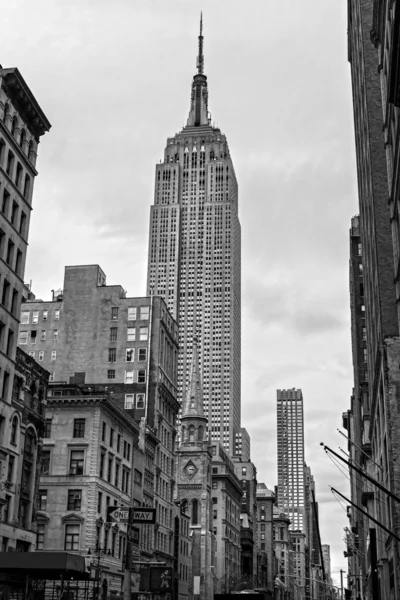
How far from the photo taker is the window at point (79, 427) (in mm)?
69938

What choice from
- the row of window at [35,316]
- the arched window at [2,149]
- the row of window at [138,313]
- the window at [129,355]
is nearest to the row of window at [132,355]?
the window at [129,355]

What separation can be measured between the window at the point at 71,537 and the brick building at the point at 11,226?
10.8m

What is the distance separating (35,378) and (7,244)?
36.9 ft

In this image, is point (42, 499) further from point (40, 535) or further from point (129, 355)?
point (129, 355)

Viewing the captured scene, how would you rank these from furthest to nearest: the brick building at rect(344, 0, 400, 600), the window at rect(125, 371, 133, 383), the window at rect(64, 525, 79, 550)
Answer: the window at rect(125, 371, 133, 383), the window at rect(64, 525, 79, 550), the brick building at rect(344, 0, 400, 600)

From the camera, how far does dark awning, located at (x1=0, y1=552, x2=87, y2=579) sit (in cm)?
3100

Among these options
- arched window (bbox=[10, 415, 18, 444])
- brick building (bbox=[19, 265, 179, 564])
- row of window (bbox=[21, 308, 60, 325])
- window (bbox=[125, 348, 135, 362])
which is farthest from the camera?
row of window (bbox=[21, 308, 60, 325])

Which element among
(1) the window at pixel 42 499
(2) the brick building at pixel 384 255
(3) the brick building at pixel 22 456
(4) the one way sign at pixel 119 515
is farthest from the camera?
(1) the window at pixel 42 499

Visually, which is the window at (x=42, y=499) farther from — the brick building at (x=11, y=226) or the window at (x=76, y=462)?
the brick building at (x=11, y=226)

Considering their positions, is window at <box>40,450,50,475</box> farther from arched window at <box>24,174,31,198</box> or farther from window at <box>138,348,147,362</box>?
arched window at <box>24,174,31,198</box>

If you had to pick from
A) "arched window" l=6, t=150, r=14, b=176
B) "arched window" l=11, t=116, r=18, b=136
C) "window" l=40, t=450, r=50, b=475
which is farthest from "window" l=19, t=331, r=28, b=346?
"arched window" l=11, t=116, r=18, b=136

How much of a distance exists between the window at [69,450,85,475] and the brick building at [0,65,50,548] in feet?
43.1

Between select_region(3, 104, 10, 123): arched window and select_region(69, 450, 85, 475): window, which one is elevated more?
select_region(3, 104, 10, 123): arched window

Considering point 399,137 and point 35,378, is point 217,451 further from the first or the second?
point 399,137
